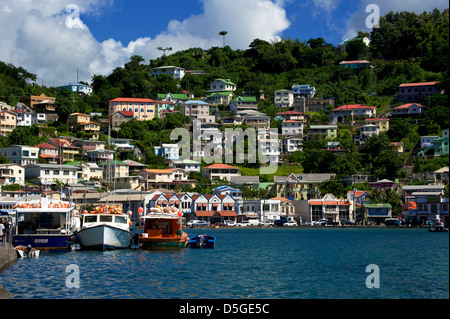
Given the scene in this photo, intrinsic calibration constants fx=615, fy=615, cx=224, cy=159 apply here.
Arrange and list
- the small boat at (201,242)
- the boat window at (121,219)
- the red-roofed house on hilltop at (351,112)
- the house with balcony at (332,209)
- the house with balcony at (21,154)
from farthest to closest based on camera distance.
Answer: the red-roofed house on hilltop at (351,112), the house with balcony at (21,154), the house with balcony at (332,209), the small boat at (201,242), the boat window at (121,219)

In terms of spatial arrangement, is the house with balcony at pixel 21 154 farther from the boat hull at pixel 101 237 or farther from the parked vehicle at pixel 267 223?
the boat hull at pixel 101 237

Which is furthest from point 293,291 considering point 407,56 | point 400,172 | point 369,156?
point 407,56

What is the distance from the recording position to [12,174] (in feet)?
290

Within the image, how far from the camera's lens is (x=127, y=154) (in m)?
105

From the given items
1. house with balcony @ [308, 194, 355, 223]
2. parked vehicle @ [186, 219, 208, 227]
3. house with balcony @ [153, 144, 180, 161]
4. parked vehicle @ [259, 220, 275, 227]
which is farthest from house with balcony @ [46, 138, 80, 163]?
house with balcony @ [308, 194, 355, 223]

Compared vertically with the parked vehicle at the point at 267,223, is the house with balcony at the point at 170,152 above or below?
above

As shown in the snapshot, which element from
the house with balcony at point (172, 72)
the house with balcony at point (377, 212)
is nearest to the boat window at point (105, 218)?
the house with balcony at point (377, 212)

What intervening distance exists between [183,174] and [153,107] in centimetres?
2441

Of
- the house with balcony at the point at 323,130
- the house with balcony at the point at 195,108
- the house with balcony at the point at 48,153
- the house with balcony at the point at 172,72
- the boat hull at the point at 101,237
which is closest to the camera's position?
the boat hull at the point at 101,237

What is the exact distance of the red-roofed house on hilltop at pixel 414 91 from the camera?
4554 inches

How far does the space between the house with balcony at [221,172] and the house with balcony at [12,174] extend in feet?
96.2

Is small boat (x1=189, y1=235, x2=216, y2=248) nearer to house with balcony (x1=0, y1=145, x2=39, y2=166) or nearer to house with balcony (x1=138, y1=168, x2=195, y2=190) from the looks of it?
house with balcony (x1=138, y1=168, x2=195, y2=190)

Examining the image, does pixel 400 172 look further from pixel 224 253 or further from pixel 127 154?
pixel 224 253
